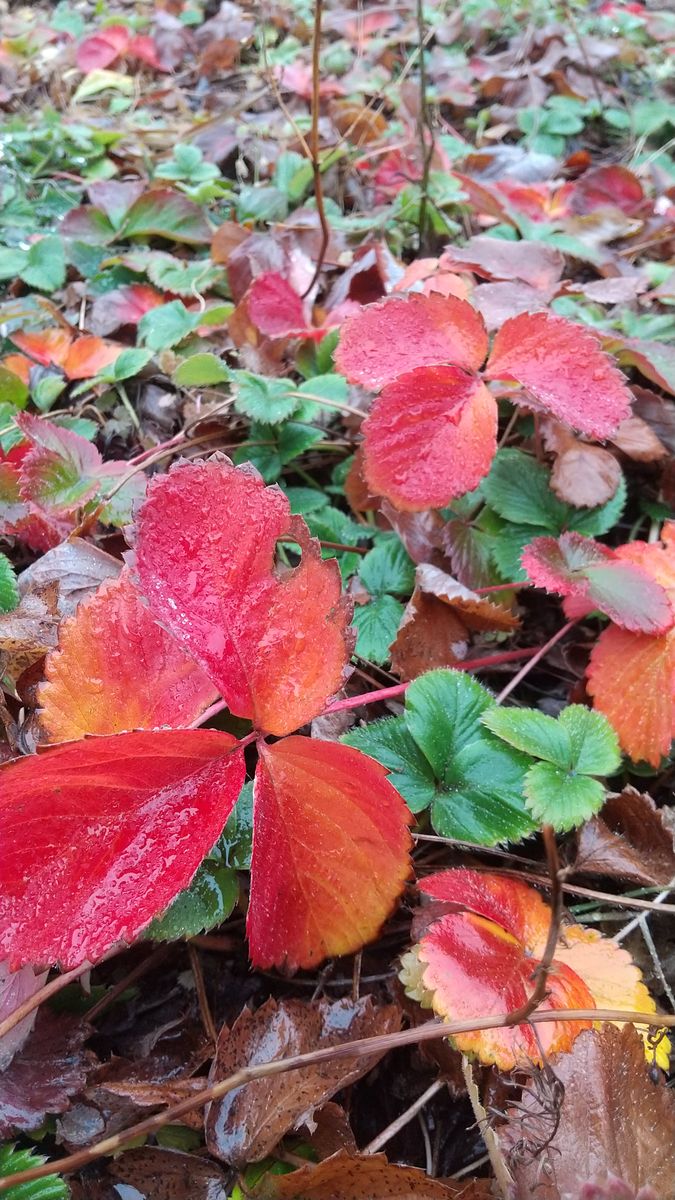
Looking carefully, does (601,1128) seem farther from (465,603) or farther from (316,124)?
(316,124)

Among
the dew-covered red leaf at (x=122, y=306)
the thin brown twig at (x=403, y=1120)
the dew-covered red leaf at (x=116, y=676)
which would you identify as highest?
the dew-covered red leaf at (x=122, y=306)

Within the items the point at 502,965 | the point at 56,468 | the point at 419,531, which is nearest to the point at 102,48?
the point at 56,468

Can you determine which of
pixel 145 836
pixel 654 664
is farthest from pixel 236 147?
pixel 145 836

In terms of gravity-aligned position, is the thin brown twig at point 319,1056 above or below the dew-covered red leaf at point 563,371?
below

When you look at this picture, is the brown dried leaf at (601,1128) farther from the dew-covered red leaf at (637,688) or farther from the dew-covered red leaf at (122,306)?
the dew-covered red leaf at (122,306)

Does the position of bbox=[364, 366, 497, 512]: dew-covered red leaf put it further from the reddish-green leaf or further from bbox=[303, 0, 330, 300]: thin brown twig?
the reddish-green leaf

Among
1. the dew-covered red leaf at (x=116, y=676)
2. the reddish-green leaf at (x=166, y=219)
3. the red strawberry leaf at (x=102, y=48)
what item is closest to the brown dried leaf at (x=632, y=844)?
the dew-covered red leaf at (x=116, y=676)
